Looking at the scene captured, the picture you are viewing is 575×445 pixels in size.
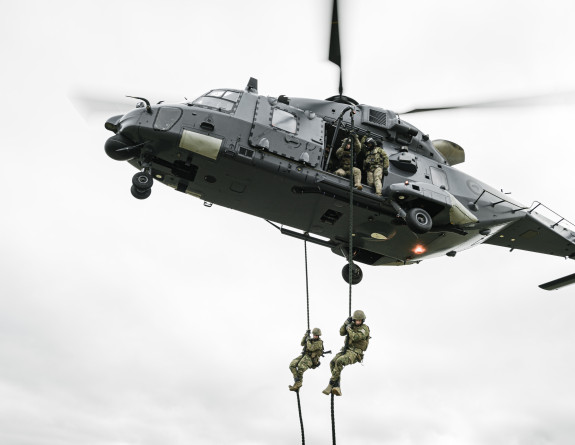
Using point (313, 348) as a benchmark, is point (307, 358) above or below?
below

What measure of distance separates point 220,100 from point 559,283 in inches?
411

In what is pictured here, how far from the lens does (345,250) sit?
46.9ft

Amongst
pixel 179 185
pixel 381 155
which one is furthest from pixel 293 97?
pixel 179 185

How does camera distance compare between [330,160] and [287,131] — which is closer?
[287,131]

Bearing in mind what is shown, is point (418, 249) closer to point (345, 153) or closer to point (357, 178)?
point (357, 178)

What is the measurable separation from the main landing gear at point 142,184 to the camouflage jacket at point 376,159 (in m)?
4.49

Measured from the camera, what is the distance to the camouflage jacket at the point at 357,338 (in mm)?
10531

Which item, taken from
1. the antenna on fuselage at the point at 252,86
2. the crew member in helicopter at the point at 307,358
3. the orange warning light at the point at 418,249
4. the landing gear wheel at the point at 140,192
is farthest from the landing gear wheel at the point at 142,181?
the orange warning light at the point at 418,249

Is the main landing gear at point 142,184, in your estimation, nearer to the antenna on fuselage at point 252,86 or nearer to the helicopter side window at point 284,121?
the helicopter side window at point 284,121

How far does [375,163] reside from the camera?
1227 cm

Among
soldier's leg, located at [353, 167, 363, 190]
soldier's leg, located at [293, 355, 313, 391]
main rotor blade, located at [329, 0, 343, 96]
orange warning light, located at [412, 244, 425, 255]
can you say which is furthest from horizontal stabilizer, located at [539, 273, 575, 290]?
main rotor blade, located at [329, 0, 343, 96]

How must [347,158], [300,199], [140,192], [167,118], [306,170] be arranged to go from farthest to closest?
[347,158]
[300,199]
[306,170]
[140,192]
[167,118]

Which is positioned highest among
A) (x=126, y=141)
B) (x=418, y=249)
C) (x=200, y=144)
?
(x=418, y=249)

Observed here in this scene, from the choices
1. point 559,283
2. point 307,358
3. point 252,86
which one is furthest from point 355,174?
point 559,283
